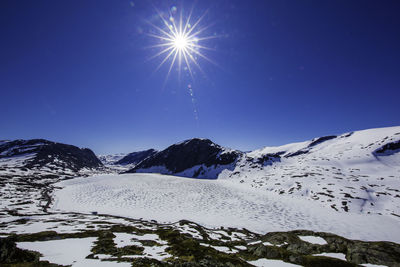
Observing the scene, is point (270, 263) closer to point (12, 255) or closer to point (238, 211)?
point (12, 255)

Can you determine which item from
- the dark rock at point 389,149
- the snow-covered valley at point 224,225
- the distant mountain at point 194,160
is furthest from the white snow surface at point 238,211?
the dark rock at point 389,149

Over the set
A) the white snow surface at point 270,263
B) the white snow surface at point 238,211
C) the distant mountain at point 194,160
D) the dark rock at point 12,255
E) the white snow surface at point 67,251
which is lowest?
the white snow surface at point 238,211

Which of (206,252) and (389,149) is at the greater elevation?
(389,149)

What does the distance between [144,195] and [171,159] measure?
91.8m

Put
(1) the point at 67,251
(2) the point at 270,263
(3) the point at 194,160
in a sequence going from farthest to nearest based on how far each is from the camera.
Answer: (3) the point at 194,160 < (1) the point at 67,251 < (2) the point at 270,263

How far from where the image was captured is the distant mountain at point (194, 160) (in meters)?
96.5

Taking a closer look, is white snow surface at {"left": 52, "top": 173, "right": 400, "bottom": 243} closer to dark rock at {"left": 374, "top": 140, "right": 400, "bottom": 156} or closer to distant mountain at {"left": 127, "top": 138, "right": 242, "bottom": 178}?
distant mountain at {"left": 127, "top": 138, "right": 242, "bottom": 178}

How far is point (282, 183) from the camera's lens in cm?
4641

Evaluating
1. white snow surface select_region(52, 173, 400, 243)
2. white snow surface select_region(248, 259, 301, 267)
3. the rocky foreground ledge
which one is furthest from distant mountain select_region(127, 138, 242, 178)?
white snow surface select_region(248, 259, 301, 267)

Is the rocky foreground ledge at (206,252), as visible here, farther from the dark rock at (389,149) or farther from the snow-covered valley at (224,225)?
the dark rock at (389,149)

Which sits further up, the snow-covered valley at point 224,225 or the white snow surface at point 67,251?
the white snow surface at point 67,251

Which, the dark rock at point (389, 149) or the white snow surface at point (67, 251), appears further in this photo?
the dark rock at point (389, 149)

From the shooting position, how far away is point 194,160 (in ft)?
378

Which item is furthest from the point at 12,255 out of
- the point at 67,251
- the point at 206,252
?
the point at 206,252
